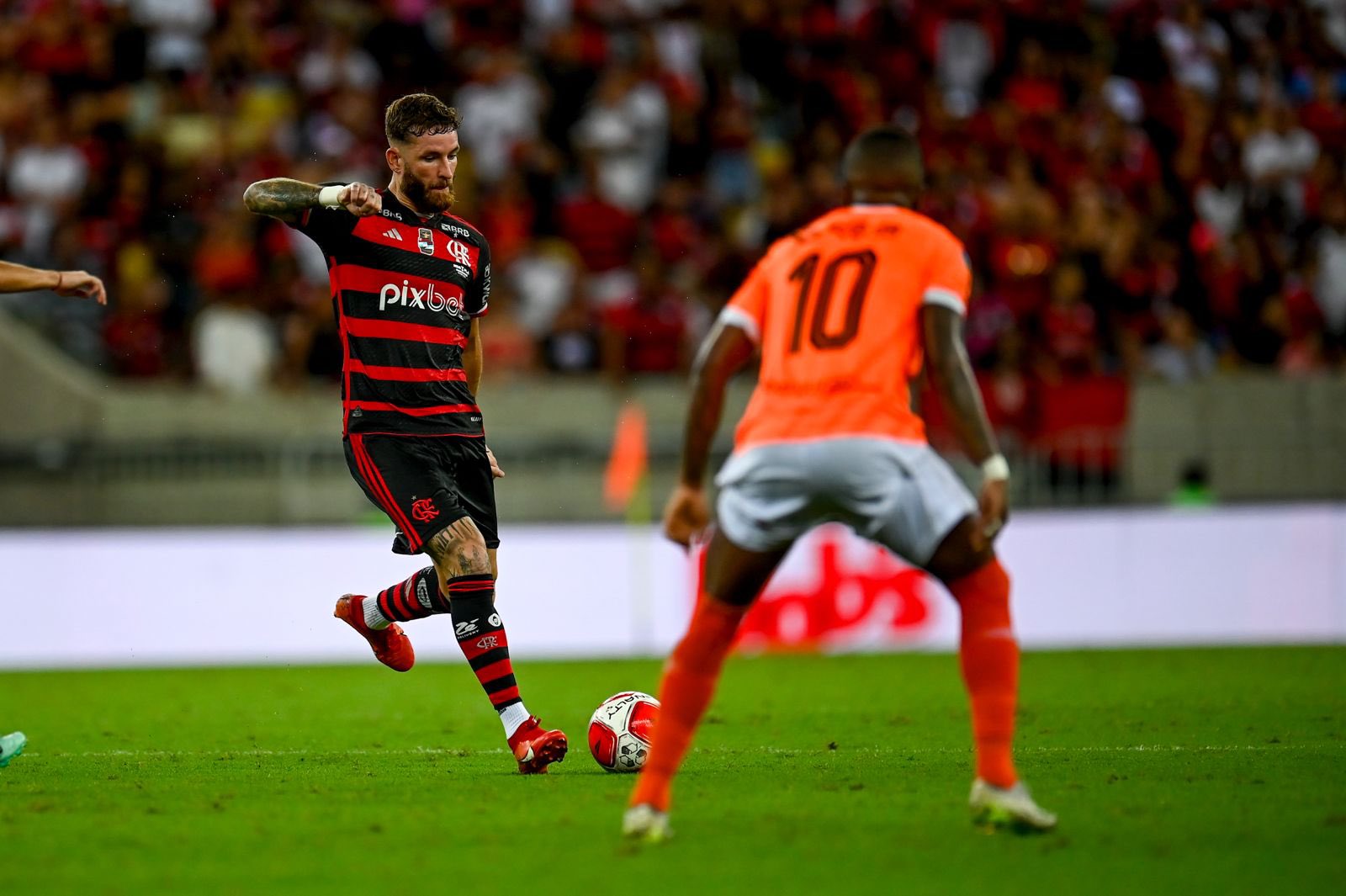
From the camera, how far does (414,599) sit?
Answer: 7910 mm

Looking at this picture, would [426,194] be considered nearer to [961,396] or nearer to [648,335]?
[961,396]

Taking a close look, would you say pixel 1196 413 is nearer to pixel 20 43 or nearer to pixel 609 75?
pixel 609 75

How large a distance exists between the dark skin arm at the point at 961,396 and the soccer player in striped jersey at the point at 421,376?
250 cm

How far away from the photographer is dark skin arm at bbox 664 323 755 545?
5.30m

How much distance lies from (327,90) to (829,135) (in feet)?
17.0

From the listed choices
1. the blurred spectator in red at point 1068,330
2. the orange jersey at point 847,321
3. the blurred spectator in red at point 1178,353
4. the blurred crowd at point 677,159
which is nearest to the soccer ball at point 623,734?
the orange jersey at point 847,321

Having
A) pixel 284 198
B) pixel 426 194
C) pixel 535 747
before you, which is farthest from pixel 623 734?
pixel 284 198

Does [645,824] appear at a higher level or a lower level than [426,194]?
lower

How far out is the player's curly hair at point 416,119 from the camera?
736 cm

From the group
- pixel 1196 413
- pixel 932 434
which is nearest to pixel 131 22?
pixel 932 434

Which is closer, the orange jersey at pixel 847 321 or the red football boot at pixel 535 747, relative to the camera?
the orange jersey at pixel 847 321

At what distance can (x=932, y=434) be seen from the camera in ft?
52.5

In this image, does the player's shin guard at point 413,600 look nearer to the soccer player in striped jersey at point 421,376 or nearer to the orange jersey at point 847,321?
the soccer player in striped jersey at point 421,376

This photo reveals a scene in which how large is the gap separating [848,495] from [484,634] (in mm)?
2459
